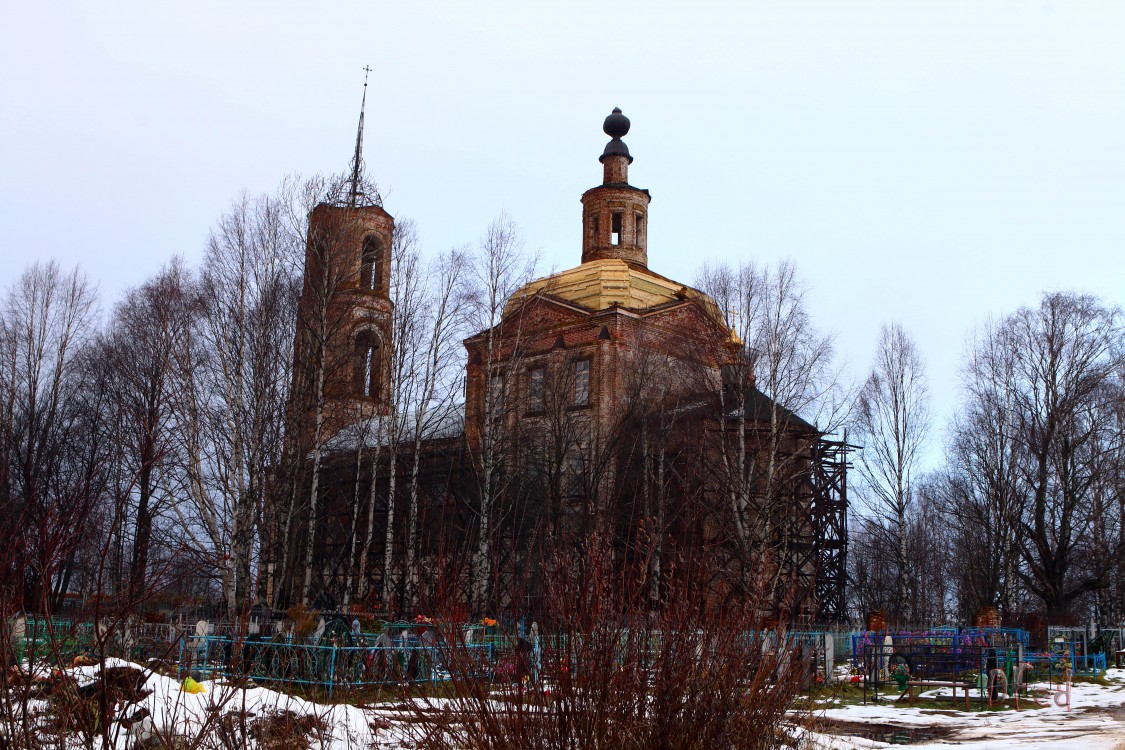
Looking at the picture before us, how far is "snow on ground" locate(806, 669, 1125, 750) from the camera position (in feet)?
29.6

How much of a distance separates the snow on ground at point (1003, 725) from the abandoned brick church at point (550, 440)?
480 cm

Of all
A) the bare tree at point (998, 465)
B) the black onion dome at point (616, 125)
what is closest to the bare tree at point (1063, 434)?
the bare tree at point (998, 465)

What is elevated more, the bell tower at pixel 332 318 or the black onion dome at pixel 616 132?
the black onion dome at pixel 616 132

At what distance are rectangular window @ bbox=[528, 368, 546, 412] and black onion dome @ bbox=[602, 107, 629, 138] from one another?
33.7 feet

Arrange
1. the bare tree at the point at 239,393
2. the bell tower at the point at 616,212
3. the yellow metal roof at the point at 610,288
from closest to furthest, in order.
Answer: the bare tree at the point at 239,393, the yellow metal roof at the point at 610,288, the bell tower at the point at 616,212

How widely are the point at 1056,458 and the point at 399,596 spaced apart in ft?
54.9

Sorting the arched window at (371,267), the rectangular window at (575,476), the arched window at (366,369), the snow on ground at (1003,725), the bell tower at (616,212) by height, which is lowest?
the snow on ground at (1003,725)

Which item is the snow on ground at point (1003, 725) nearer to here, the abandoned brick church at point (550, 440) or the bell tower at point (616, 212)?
the abandoned brick church at point (550, 440)

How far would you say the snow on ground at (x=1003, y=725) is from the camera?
29.6ft

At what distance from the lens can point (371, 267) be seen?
2348cm

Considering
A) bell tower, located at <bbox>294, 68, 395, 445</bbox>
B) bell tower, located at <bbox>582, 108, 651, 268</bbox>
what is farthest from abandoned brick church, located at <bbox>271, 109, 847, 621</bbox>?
bell tower, located at <bbox>582, 108, 651, 268</bbox>

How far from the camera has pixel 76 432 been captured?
2895 cm

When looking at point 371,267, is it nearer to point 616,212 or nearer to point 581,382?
point 581,382

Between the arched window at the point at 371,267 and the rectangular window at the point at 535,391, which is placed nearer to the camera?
the arched window at the point at 371,267
